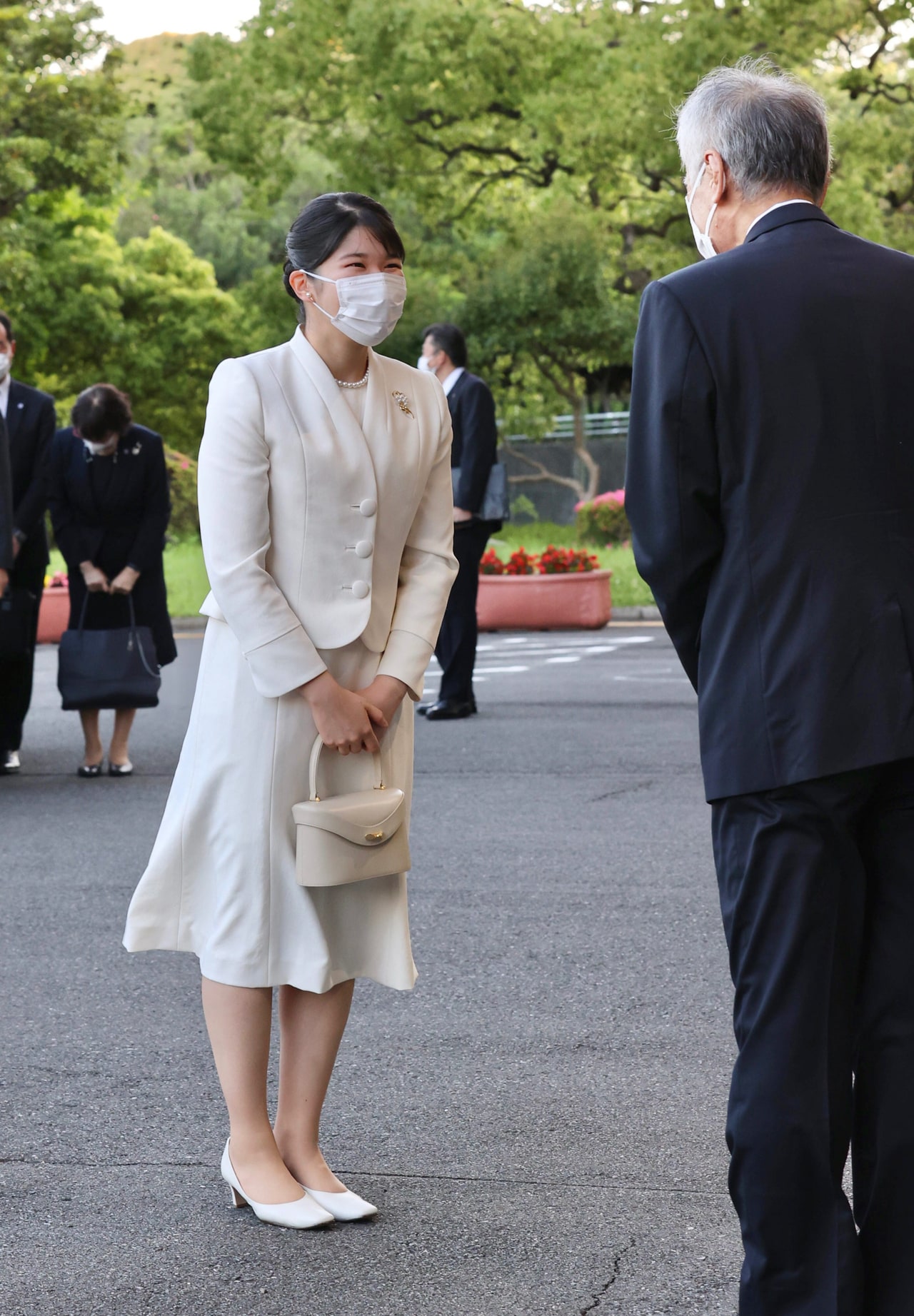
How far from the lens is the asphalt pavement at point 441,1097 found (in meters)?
3.00

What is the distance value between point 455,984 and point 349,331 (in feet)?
7.44

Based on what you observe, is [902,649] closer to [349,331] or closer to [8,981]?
[349,331]

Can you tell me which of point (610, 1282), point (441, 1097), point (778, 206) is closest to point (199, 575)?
point (441, 1097)

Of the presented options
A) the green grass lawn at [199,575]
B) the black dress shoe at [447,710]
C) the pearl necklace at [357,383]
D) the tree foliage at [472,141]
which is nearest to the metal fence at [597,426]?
the tree foliage at [472,141]

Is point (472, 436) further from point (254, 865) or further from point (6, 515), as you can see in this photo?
point (254, 865)

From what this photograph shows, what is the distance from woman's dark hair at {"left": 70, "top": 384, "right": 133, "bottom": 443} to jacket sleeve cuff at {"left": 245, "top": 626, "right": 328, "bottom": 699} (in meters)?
5.25

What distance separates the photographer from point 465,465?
9852 mm

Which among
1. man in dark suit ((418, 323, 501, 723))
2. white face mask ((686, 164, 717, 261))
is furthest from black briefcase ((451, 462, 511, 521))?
white face mask ((686, 164, 717, 261))

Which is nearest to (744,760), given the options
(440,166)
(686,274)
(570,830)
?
(686,274)

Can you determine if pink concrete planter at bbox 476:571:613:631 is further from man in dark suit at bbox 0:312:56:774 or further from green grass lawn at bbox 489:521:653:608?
man in dark suit at bbox 0:312:56:774

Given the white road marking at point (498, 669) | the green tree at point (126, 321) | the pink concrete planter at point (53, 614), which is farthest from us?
the green tree at point (126, 321)

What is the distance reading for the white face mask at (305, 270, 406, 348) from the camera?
3.22 meters

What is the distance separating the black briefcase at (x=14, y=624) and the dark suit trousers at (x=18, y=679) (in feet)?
0.38

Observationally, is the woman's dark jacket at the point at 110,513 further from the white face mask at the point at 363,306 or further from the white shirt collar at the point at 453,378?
the white face mask at the point at 363,306
